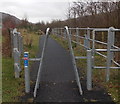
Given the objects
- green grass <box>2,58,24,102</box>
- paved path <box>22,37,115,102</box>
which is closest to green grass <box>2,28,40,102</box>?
green grass <box>2,58,24,102</box>

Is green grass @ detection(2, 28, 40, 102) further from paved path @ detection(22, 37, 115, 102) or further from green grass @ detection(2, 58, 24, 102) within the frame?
paved path @ detection(22, 37, 115, 102)

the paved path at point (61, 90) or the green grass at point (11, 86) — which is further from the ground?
the green grass at point (11, 86)

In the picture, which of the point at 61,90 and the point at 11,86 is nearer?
the point at 61,90

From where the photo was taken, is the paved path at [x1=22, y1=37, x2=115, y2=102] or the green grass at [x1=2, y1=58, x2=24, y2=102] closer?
the paved path at [x1=22, y1=37, x2=115, y2=102]

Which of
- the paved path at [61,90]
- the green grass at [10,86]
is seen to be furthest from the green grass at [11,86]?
the paved path at [61,90]

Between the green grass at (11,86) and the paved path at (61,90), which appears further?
the green grass at (11,86)

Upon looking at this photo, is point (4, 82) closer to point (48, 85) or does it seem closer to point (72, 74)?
point (48, 85)

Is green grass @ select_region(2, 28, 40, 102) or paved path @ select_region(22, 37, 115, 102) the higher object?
green grass @ select_region(2, 28, 40, 102)

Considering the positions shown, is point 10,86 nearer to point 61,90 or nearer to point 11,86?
point 11,86

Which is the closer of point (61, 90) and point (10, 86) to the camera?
point (61, 90)

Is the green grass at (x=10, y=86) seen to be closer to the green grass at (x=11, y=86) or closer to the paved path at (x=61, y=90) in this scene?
the green grass at (x=11, y=86)

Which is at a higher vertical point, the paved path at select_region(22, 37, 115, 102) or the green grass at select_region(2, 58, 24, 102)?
the green grass at select_region(2, 58, 24, 102)

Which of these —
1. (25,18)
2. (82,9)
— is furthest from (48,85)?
(25,18)

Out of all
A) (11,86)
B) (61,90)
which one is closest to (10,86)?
(11,86)
